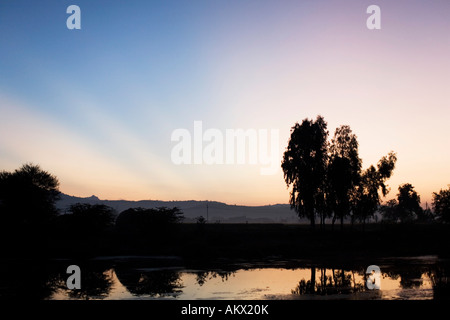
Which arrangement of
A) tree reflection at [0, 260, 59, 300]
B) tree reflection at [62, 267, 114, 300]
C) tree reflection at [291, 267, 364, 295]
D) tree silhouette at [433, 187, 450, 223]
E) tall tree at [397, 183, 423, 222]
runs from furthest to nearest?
tall tree at [397, 183, 423, 222] → tree silhouette at [433, 187, 450, 223] → tree reflection at [291, 267, 364, 295] → tree reflection at [62, 267, 114, 300] → tree reflection at [0, 260, 59, 300]

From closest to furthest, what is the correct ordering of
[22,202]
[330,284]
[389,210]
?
[330,284] → [22,202] → [389,210]

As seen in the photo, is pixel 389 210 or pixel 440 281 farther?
pixel 389 210

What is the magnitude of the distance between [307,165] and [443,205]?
2447cm

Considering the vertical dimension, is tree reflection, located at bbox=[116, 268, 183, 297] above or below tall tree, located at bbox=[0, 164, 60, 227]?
below

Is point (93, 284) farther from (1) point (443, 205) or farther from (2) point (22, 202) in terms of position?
(1) point (443, 205)

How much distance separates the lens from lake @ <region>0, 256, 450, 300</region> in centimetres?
1811

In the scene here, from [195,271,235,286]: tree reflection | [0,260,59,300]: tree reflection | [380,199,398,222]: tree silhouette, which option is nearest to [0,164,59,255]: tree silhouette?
[0,260,59,300]: tree reflection

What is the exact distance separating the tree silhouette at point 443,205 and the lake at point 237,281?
3318cm

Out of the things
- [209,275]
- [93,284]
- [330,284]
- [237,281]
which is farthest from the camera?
[209,275]

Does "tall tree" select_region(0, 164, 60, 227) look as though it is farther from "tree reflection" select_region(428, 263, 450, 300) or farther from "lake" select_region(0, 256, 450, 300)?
"tree reflection" select_region(428, 263, 450, 300)

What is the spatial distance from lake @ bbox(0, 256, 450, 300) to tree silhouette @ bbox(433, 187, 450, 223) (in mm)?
33182

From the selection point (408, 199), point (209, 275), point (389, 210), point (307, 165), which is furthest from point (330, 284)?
point (389, 210)

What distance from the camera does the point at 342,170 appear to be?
187 feet

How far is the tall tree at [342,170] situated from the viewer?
57.1 m
